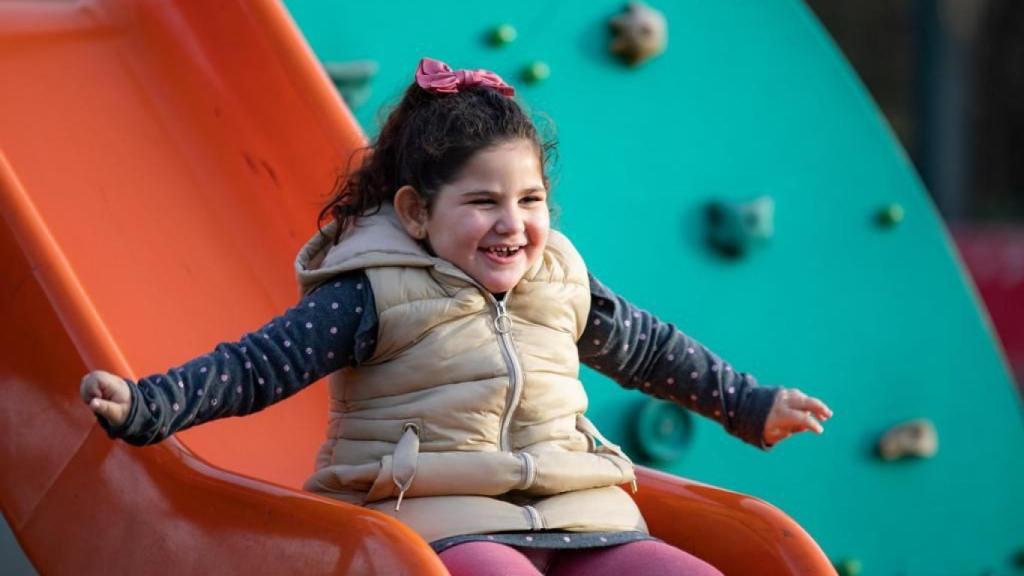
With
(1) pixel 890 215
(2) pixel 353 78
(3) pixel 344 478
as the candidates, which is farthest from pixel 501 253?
(1) pixel 890 215

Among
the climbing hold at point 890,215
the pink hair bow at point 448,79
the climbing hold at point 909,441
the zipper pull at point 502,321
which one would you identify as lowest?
the climbing hold at point 909,441

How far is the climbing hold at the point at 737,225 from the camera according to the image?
12.4 feet

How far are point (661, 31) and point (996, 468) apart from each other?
136cm

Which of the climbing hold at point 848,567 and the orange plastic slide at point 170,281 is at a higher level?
the orange plastic slide at point 170,281

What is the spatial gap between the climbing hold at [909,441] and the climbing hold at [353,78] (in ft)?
4.79

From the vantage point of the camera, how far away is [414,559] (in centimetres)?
199

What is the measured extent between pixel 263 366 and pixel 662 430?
1.59 metres

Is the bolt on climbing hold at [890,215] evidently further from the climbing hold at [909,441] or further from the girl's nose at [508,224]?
the girl's nose at [508,224]

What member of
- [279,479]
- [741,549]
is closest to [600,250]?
[279,479]

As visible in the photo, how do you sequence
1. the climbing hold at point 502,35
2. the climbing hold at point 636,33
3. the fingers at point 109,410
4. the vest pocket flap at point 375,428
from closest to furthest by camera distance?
the fingers at point 109,410 < the vest pocket flap at point 375,428 < the climbing hold at point 502,35 < the climbing hold at point 636,33

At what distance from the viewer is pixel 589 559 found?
7.51 ft

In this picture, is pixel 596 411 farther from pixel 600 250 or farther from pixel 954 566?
pixel 954 566

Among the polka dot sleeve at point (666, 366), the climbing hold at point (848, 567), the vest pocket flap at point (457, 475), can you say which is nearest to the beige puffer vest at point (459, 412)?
the vest pocket flap at point (457, 475)

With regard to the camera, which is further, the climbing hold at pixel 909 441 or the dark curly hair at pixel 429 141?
the climbing hold at pixel 909 441
